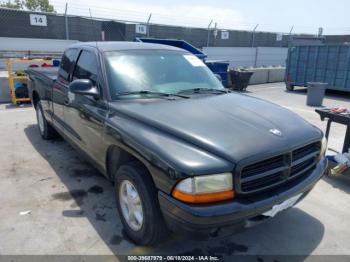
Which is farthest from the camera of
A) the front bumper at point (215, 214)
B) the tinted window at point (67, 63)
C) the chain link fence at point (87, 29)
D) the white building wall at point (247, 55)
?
the white building wall at point (247, 55)

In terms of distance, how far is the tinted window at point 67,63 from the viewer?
445 centimetres

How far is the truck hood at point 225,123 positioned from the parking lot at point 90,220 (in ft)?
3.47

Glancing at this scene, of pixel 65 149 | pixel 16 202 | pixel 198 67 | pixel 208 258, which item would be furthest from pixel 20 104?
pixel 208 258

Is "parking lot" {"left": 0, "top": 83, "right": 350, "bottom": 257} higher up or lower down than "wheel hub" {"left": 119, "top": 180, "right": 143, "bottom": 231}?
lower down

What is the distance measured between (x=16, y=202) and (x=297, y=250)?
125 inches

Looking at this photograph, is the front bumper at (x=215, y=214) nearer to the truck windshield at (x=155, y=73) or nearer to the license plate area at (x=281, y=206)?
the license plate area at (x=281, y=206)

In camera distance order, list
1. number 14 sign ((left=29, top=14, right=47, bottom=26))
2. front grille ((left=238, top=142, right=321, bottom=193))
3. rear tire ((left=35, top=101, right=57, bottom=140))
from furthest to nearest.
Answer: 1. number 14 sign ((left=29, top=14, right=47, bottom=26))
2. rear tire ((left=35, top=101, right=57, bottom=140))
3. front grille ((left=238, top=142, right=321, bottom=193))

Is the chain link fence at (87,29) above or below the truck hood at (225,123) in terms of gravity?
above

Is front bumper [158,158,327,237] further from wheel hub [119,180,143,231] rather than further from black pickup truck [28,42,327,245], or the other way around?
wheel hub [119,180,143,231]

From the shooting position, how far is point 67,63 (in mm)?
4625

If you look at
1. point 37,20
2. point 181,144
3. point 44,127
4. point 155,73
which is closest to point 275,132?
point 181,144

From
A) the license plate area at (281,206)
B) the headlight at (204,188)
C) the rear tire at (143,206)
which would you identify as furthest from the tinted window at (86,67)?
the license plate area at (281,206)

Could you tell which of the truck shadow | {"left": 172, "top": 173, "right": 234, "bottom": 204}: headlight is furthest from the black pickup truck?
the truck shadow

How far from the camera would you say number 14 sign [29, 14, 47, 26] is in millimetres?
15797
